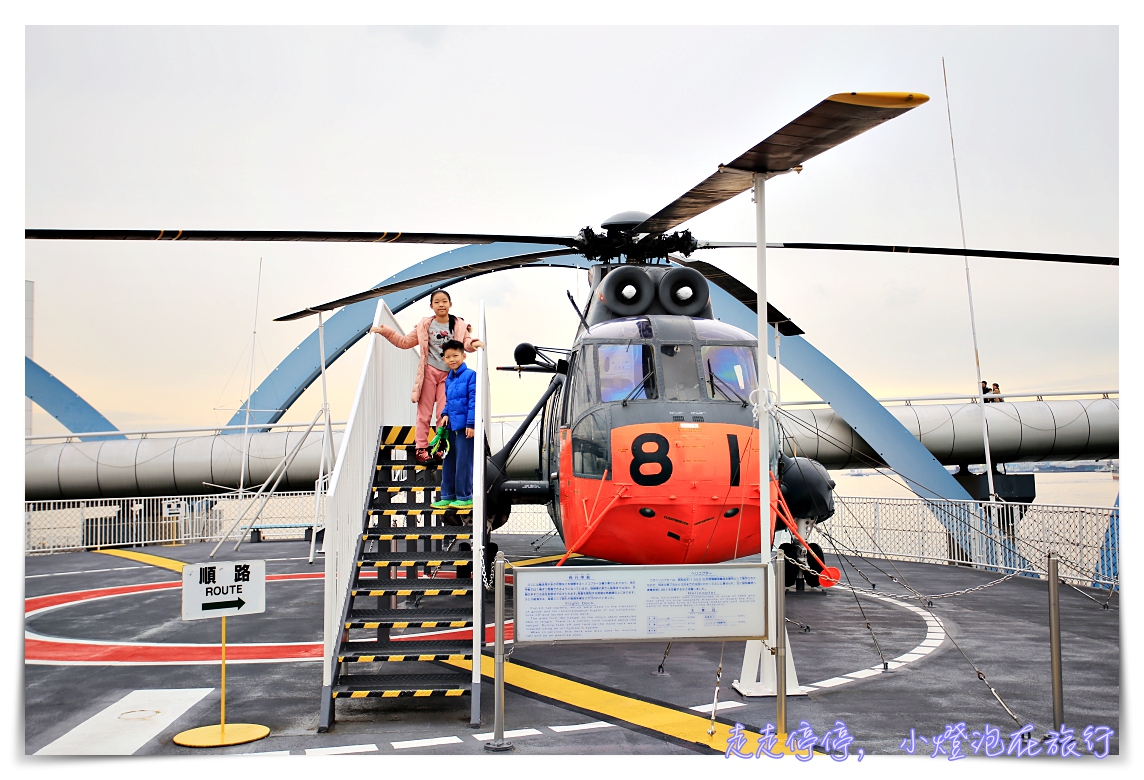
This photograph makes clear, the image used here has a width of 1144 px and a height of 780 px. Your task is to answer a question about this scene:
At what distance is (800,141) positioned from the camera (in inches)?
229

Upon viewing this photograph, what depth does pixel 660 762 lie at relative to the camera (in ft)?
18.5

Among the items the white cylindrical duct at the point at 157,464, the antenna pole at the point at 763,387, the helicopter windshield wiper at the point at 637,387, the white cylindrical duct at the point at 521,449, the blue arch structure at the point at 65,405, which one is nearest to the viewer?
the antenna pole at the point at 763,387

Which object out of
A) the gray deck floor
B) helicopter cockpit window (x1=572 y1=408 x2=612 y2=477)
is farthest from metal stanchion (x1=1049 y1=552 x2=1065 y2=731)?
helicopter cockpit window (x1=572 y1=408 x2=612 y2=477)

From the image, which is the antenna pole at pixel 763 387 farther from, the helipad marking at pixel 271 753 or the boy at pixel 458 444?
the helipad marking at pixel 271 753

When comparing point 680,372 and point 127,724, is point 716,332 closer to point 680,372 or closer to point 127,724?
point 680,372

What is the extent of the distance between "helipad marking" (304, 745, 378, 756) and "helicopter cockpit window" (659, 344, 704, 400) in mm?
4325

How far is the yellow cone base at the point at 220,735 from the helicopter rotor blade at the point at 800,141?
514 cm

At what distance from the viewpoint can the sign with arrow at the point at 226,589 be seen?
6.56 m

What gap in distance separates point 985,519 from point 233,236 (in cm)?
1487

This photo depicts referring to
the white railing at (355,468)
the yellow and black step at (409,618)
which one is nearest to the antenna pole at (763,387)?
the yellow and black step at (409,618)

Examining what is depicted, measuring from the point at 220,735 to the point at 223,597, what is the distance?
993mm

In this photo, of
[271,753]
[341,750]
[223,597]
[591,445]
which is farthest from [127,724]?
[591,445]

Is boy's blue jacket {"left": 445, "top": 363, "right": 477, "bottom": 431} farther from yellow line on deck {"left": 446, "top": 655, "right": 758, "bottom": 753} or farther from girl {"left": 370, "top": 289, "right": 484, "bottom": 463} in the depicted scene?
yellow line on deck {"left": 446, "top": 655, "right": 758, "bottom": 753}

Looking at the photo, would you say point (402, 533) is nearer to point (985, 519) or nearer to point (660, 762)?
point (660, 762)
